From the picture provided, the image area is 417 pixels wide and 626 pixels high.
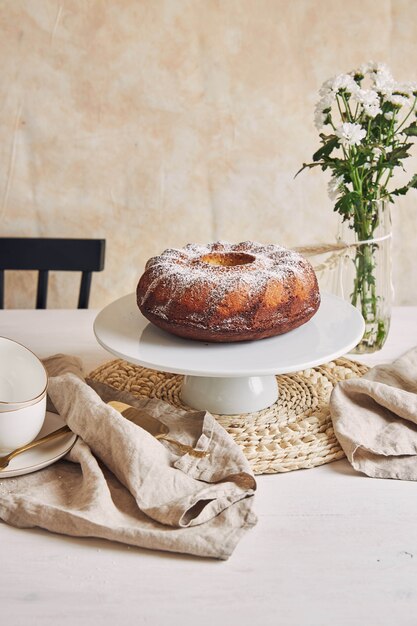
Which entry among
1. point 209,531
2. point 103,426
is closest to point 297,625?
point 209,531

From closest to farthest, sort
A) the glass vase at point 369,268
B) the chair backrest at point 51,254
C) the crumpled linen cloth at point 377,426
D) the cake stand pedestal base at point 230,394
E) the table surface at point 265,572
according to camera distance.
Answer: the table surface at point 265,572
the crumpled linen cloth at point 377,426
the cake stand pedestal base at point 230,394
the glass vase at point 369,268
the chair backrest at point 51,254

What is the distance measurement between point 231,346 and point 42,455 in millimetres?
301

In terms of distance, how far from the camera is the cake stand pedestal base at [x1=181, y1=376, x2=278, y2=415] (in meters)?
1.13

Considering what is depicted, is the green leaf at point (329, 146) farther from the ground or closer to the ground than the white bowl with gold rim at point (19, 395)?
farther from the ground

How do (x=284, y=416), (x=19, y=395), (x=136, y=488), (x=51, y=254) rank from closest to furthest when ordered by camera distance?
(x=136, y=488), (x=19, y=395), (x=284, y=416), (x=51, y=254)

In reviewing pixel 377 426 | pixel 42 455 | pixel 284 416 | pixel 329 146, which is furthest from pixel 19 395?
pixel 329 146

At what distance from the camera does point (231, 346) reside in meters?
1.10

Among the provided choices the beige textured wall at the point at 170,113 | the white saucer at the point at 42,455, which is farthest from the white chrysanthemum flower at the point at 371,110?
the beige textured wall at the point at 170,113

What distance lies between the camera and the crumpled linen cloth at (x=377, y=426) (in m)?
1.01

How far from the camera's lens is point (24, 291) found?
2.19m

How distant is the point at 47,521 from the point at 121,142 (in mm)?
1386

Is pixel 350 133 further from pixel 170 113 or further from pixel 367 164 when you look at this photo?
pixel 170 113

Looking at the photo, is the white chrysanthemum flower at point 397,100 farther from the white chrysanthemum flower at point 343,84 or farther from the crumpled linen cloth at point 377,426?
the crumpled linen cloth at point 377,426

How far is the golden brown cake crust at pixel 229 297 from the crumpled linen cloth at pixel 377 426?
14cm
